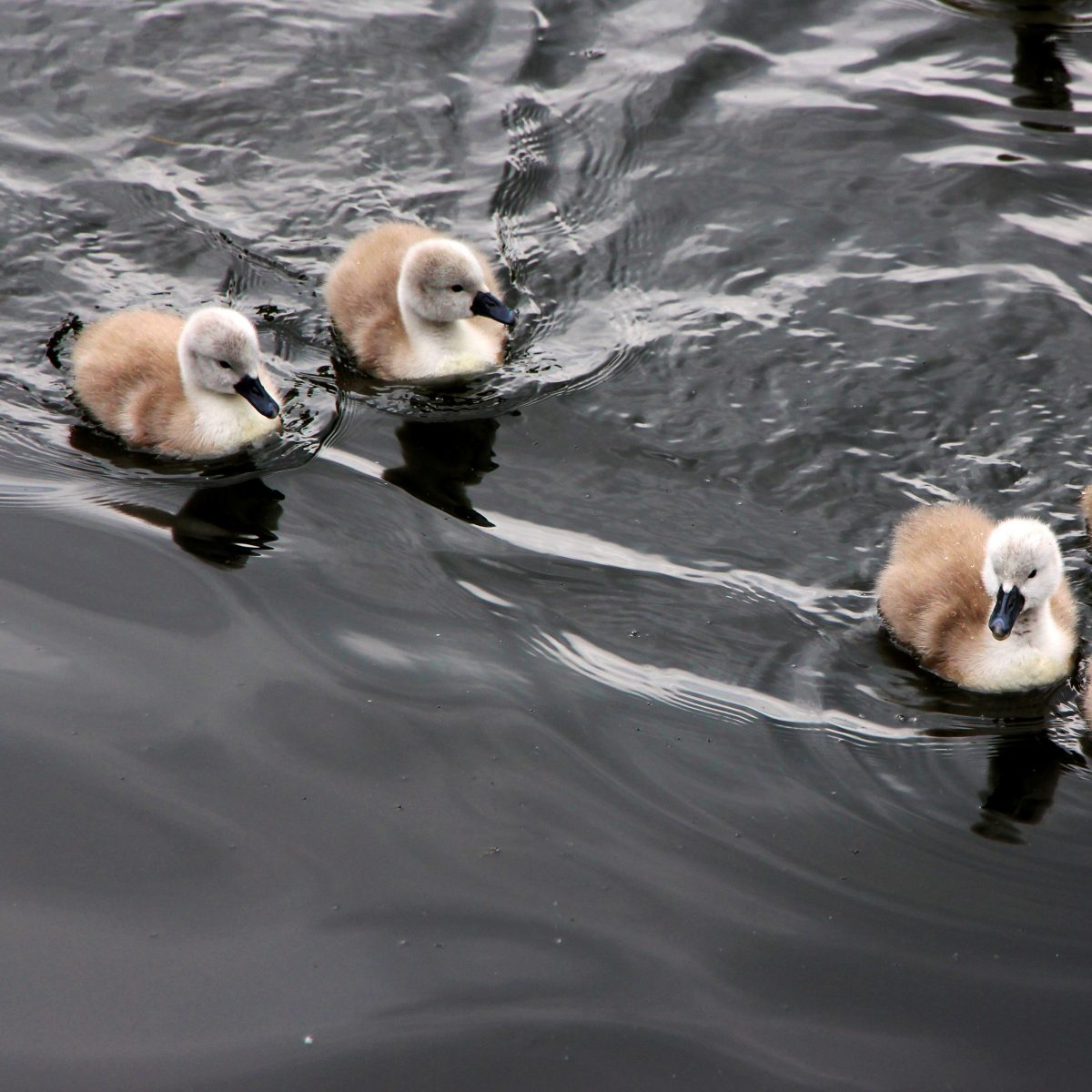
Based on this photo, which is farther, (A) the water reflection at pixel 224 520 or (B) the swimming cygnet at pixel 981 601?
(A) the water reflection at pixel 224 520

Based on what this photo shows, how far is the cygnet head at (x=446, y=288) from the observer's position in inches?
231

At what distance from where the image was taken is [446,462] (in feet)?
17.9

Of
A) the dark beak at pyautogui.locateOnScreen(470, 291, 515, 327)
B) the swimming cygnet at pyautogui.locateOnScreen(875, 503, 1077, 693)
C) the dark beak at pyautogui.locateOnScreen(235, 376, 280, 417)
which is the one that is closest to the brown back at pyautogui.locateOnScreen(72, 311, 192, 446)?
the dark beak at pyautogui.locateOnScreen(235, 376, 280, 417)

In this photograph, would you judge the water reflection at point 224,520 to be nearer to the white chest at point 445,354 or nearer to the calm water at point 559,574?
the calm water at point 559,574

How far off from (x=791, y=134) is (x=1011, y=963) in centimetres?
459

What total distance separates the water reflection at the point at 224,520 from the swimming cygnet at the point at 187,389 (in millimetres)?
252

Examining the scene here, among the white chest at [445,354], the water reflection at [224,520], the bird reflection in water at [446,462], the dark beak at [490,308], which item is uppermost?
the dark beak at [490,308]

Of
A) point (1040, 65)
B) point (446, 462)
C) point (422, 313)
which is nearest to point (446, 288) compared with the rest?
point (422, 313)

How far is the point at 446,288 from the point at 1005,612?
2.62 meters

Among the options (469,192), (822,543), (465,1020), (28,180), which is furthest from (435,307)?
(465,1020)

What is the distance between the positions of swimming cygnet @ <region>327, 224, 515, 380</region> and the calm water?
145mm

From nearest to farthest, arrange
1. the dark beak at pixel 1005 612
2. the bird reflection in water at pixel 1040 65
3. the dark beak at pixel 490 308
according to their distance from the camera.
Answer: the dark beak at pixel 1005 612 < the dark beak at pixel 490 308 < the bird reflection in water at pixel 1040 65

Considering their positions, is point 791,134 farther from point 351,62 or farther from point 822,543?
point 822,543

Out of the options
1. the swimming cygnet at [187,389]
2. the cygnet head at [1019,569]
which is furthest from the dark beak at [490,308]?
the cygnet head at [1019,569]
